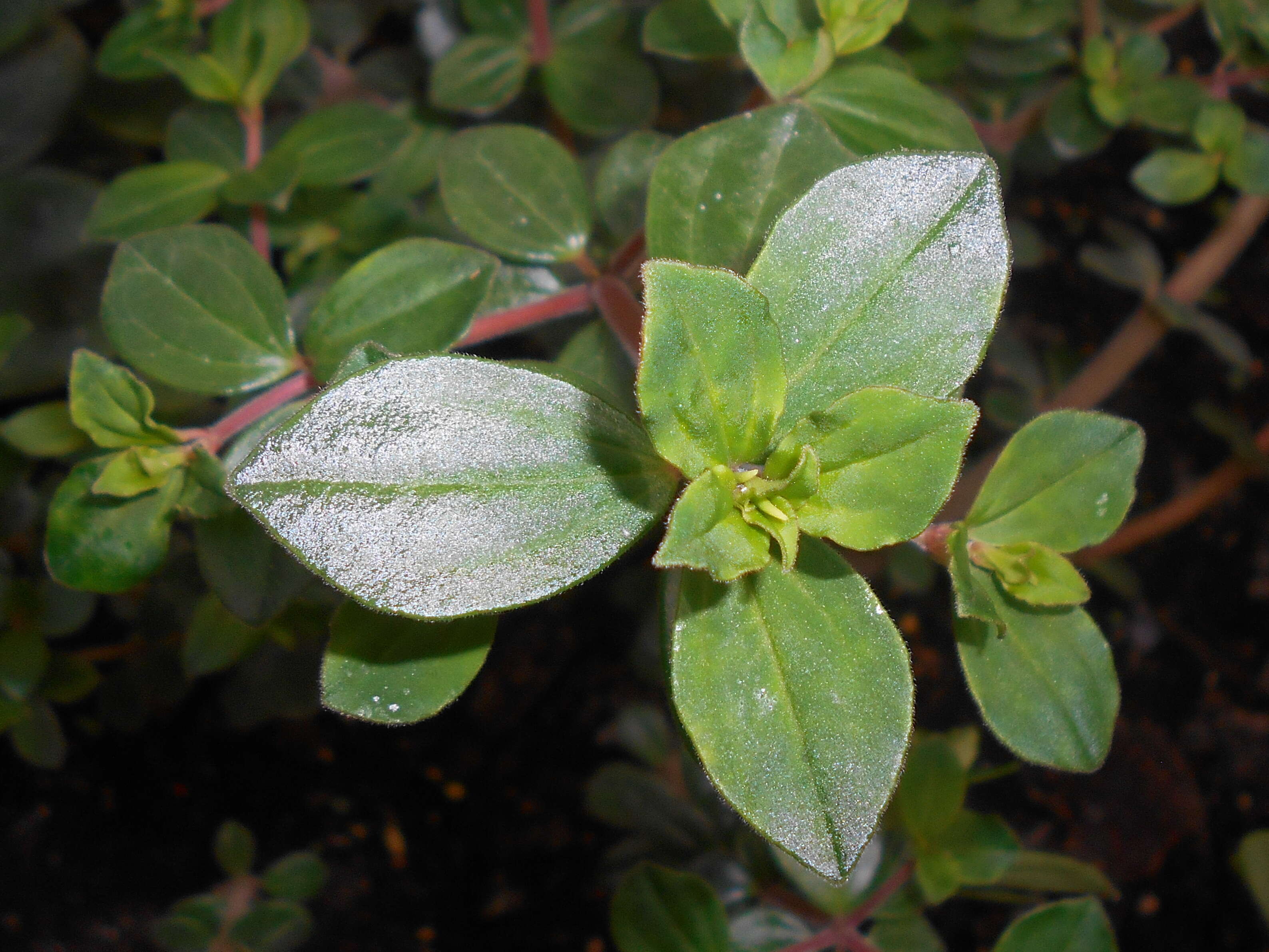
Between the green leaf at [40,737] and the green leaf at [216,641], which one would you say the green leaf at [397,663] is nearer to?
the green leaf at [216,641]

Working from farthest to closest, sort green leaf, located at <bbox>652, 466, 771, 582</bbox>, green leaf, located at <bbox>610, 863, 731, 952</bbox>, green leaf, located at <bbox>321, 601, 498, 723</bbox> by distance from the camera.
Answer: green leaf, located at <bbox>610, 863, 731, 952</bbox>
green leaf, located at <bbox>321, 601, 498, 723</bbox>
green leaf, located at <bbox>652, 466, 771, 582</bbox>

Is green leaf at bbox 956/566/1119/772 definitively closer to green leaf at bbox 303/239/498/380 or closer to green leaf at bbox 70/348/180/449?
green leaf at bbox 303/239/498/380

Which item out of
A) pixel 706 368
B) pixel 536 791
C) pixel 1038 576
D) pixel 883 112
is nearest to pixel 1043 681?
pixel 1038 576

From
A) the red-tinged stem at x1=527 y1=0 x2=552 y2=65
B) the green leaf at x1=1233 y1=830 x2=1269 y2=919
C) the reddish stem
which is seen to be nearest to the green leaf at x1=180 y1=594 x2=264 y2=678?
the reddish stem

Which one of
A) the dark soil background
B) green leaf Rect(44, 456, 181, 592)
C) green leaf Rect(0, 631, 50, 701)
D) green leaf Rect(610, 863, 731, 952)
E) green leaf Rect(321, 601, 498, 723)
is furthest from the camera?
the dark soil background

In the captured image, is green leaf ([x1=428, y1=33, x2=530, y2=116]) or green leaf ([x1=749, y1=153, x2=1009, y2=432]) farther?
green leaf ([x1=428, y1=33, x2=530, y2=116])

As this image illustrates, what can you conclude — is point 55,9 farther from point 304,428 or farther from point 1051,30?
point 1051,30

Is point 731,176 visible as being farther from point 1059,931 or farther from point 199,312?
point 1059,931

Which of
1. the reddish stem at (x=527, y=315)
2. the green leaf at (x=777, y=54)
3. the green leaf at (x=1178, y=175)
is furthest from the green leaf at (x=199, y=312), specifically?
the green leaf at (x=1178, y=175)
